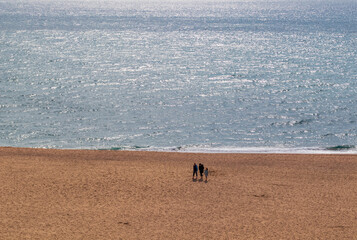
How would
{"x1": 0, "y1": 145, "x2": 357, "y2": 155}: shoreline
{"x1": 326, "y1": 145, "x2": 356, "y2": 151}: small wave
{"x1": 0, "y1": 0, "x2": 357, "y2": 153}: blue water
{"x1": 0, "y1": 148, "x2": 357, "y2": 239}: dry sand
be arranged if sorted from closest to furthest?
1. {"x1": 0, "y1": 148, "x2": 357, "y2": 239}: dry sand
2. {"x1": 0, "y1": 145, "x2": 357, "y2": 155}: shoreline
3. {"x1": 326, "y1": 145, "x2": 356, "y2": 151}: small wave
4. {"x1": 0, "y1": 0, "x2": 357, "y2": 153}: blue water

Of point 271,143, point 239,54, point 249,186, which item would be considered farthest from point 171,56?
point 249,186

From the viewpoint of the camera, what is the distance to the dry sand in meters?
21.3

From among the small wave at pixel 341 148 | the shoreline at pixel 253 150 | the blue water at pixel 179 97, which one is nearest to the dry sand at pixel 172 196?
the shoreline at pixel 253 150

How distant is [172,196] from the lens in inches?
985

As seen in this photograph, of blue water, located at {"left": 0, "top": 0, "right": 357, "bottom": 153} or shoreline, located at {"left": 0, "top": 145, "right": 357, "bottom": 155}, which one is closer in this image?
shoreline, located at {"left": 0, "top": 145, "right": 357, "bottom": 155}

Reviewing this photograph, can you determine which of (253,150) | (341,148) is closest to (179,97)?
(253,150)

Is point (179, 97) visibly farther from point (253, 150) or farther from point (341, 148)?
point (341, 148)

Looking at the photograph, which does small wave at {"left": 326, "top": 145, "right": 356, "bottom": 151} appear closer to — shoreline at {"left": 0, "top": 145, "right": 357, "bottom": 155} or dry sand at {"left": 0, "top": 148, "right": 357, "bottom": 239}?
shoreline at {"left": 0, "top": 145, "right": 357, "bottom": 155}

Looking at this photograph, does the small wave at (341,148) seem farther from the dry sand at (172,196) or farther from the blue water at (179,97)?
the dry sand at (172,196)

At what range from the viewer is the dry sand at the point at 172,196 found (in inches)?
838

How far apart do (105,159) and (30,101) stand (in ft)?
53.8

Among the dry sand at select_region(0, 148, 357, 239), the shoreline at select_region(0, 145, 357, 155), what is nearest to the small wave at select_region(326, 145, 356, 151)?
the shoreline at select_region(0, 145, 357, 155)

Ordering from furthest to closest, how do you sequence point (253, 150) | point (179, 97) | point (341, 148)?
1. point (179, 97)
2. point (341, 148)
3. point (253, 150)

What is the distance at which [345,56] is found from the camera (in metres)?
73.3
